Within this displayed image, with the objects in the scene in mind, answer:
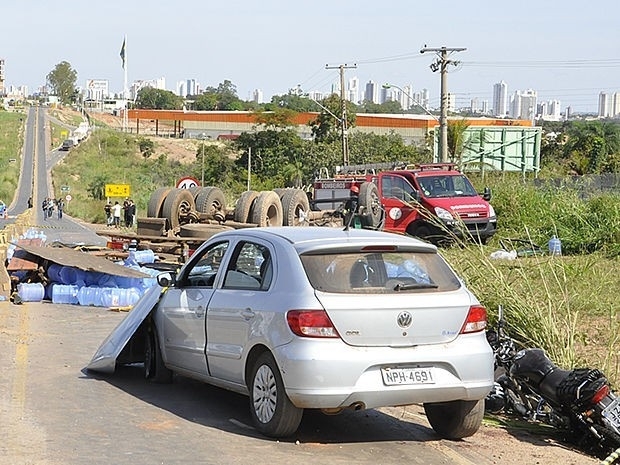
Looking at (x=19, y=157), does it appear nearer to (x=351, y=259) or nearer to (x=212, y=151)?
(x=212, y=151)

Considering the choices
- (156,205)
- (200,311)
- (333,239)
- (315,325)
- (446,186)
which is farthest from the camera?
(446,186)

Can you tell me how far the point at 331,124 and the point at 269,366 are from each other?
75399 millimetres

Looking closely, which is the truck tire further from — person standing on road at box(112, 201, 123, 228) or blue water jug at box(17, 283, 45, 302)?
person standing on road at box(112, 201, 123, 228)

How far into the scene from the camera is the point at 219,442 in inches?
302

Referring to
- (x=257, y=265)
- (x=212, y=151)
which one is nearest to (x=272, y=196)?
(x=257, y=265)

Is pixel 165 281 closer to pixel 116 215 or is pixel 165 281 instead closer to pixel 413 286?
pixel 413 286

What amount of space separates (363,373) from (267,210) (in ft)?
57.6

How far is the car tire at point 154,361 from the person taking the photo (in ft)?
32.1

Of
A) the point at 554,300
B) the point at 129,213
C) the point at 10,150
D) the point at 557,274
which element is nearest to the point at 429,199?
the point at 557,274

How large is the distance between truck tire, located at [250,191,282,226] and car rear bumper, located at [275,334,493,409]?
16.9 m

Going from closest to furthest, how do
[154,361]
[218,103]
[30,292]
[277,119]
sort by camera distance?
[154,361], [30,292], [277,119], [218,103]

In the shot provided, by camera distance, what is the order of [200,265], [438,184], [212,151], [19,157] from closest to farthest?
[200,265], [438,184], [212,151], [19,157]

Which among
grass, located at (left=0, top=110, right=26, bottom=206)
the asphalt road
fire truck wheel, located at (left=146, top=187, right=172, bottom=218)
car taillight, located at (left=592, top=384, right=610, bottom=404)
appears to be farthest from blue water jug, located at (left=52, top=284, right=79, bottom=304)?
grass, located at (left=0, top=110, right=26, bottom=206)

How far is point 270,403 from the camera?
7.68 metres
